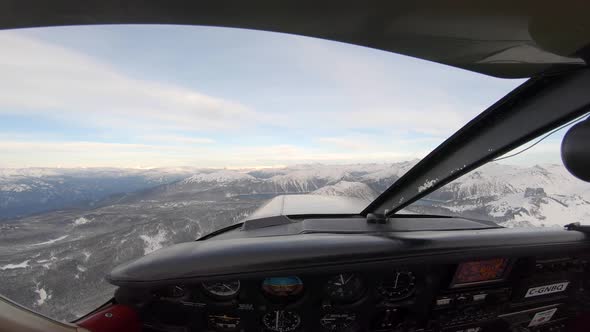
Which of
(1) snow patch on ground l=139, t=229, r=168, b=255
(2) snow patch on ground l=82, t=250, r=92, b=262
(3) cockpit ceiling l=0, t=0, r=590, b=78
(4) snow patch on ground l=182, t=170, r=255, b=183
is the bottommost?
(2) snow patch on ground l=82, t=250, r=92, b=262

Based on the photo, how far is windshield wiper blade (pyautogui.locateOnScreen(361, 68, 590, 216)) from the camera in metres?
1.25

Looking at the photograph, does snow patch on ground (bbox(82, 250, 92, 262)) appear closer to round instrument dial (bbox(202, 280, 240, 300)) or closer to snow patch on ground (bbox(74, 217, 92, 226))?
snow patch on ground (bbox(74, 217, 92, 226))

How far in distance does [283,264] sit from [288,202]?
44.1 inches

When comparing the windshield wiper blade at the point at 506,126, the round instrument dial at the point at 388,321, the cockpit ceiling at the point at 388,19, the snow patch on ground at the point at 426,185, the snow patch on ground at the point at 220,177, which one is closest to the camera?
the cockpit ceiling at the point at 388,19

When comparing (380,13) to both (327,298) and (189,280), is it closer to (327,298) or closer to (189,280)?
(189,280)

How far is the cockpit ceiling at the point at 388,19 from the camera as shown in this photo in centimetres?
80

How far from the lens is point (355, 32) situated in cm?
96

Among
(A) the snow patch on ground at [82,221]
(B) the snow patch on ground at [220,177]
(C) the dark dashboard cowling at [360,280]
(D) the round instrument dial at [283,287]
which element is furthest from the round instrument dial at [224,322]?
(B) the snow patch on ground at [220,177]

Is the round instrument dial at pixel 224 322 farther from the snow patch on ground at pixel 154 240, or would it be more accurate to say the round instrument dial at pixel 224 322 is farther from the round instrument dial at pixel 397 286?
the round instrument dial at pixel 397 286

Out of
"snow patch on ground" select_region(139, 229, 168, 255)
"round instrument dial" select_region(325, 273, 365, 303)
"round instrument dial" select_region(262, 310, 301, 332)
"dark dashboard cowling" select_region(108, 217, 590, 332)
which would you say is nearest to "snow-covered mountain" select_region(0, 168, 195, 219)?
"snow patch on ground" select_region(139, 229, 168, 255)

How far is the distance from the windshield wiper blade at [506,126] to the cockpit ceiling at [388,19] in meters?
0.18

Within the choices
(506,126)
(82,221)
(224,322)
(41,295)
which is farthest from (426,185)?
(82,221)

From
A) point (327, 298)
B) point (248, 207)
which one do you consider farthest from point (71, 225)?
point (327, 298)

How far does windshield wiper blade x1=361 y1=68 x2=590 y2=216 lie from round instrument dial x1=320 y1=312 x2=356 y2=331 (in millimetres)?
965
